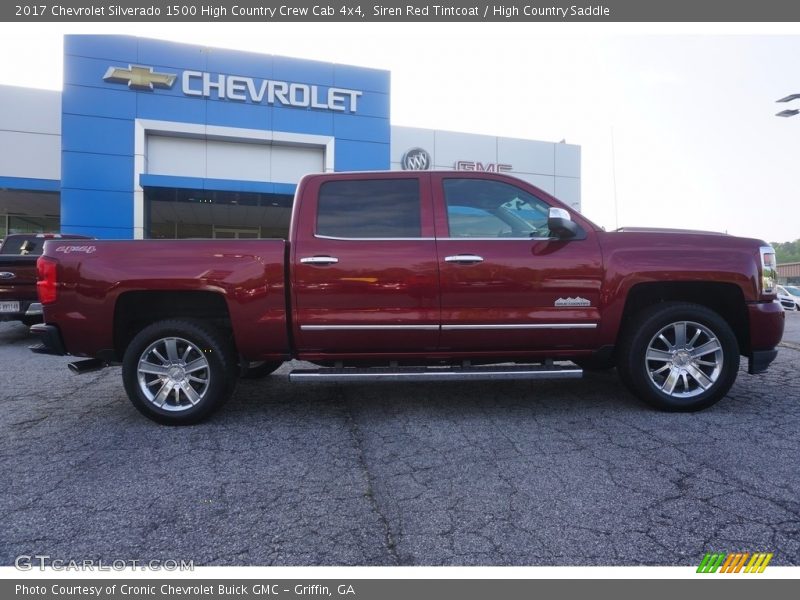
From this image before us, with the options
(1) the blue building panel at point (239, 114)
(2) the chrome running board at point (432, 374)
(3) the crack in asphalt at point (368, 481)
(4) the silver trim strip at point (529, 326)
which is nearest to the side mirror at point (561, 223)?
(4) the silver trim strip at point (529, 326)

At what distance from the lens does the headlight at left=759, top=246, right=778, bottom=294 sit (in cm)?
386

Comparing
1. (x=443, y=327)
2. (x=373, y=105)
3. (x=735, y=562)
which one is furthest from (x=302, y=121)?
(x=735, y=562)

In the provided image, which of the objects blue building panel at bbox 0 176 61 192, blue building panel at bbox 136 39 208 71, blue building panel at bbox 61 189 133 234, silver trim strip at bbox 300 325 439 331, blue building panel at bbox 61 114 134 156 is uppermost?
blue building panel at bbox 136 39 208 71

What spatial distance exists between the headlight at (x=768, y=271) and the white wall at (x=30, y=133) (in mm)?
18502

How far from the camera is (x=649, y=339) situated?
12.4 feet

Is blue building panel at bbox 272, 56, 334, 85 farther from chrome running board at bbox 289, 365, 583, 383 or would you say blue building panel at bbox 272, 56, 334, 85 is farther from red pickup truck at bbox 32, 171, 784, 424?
chrome running board at bbox 289, 365, 583, 383

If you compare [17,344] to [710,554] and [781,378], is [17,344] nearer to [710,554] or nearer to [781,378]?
[710,554]

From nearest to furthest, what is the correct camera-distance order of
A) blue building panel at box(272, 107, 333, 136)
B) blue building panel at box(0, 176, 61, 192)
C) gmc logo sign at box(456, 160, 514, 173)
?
blue building panel at box(0, 176, 61, 192)
blue building panel at box(272, 107, 333, 136)
gmc logo sign at box(456, 160, 514, 173)

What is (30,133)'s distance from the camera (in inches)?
603

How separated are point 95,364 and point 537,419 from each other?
352 centimetres

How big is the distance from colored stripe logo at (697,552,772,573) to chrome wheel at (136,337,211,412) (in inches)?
125

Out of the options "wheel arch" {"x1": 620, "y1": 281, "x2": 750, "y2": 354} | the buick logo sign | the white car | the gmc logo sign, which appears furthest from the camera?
the white car

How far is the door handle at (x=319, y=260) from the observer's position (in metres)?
3.66

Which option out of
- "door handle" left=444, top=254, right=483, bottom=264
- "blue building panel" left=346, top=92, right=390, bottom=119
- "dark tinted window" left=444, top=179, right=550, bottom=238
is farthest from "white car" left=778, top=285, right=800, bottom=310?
"door handle" left=444, top=254, right=483, bottom=264
